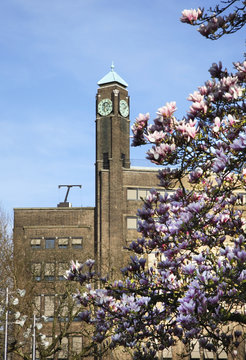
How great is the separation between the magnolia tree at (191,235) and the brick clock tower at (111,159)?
49409 millimetres

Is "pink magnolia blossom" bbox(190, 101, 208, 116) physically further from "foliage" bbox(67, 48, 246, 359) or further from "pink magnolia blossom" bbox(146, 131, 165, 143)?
"pink magnolia blossom" bbox(146, 131, 165, 143)

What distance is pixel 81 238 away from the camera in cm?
6412

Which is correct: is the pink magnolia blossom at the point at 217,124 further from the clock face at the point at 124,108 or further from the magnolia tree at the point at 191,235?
the clock face at the point at 124,108

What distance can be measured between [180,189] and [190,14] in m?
2.63

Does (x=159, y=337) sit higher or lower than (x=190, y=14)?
lower

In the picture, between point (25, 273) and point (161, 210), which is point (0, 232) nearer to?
point (25, 273)

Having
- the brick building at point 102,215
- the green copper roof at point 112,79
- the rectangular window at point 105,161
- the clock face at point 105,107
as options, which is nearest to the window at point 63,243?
the brick building at point 102,215

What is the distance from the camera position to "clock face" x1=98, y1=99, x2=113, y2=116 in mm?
69312

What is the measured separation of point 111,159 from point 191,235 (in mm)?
57329

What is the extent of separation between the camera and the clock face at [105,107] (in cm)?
6931

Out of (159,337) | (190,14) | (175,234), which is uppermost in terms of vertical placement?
(190,14)

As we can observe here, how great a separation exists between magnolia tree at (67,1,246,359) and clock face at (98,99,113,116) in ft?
199

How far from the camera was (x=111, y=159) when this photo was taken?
6562 cm

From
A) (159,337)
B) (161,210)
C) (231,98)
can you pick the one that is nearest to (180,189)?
(161,210)
